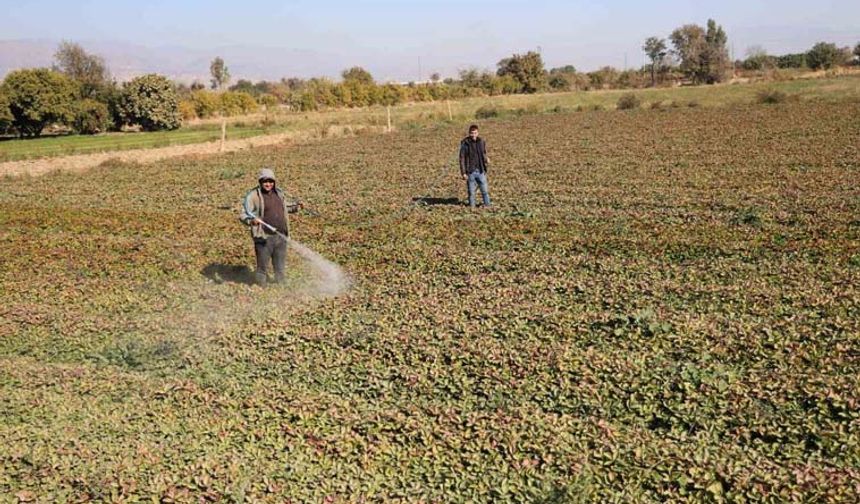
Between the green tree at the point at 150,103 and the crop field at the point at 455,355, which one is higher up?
the green tree at the point at 150,103

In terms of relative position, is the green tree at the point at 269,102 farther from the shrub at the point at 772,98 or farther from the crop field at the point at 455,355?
the crop field at the point at 455,355

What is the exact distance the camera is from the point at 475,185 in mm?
18812

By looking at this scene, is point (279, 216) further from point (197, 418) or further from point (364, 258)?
point (197, 418)

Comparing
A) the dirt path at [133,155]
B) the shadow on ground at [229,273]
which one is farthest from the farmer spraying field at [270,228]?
the dirt path at [133,155]

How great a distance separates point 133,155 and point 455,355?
35.5 m

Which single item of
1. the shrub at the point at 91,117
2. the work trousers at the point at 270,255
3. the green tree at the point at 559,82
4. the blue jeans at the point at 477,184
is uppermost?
the green tree at the point at 559,82

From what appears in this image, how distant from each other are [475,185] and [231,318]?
9513 millimetres

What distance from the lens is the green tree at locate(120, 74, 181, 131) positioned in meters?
60.8

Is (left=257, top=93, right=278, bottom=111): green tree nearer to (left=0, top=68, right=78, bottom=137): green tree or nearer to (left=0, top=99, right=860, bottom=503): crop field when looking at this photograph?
(left=0, top=68, right=78, bottom=137): green tree

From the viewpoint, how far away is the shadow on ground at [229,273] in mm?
12969

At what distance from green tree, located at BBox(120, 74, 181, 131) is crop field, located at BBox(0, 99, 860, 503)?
1768 inches

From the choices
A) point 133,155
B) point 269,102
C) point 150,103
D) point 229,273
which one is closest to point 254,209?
point 229,273

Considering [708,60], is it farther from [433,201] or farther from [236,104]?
[433,201]

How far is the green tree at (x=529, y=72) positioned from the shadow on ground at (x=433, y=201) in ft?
277
